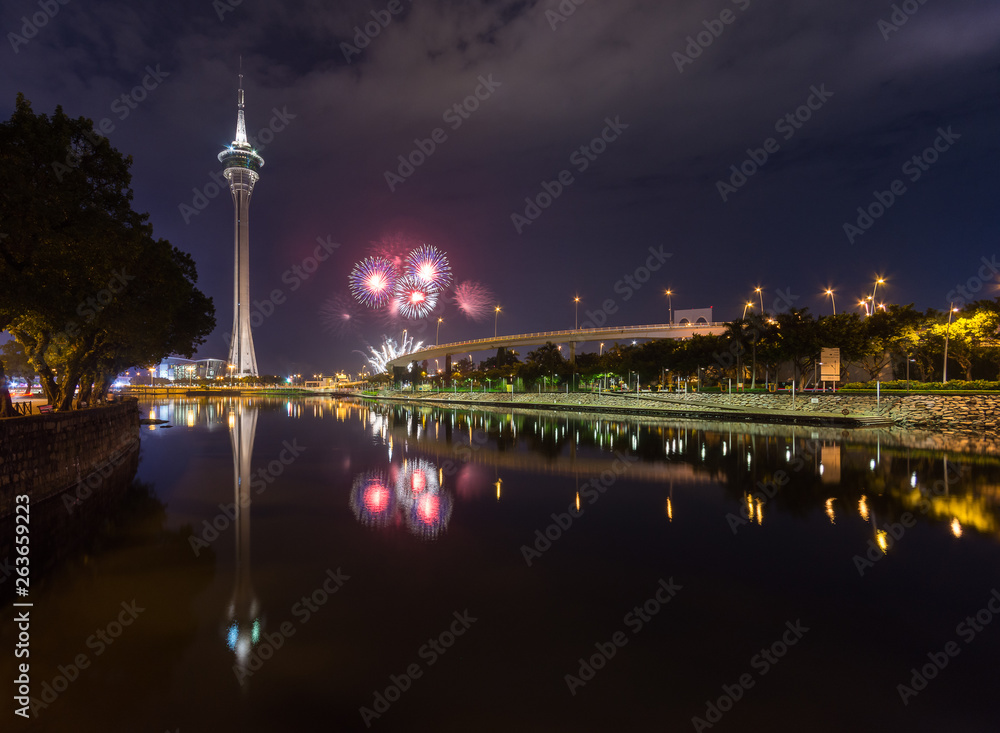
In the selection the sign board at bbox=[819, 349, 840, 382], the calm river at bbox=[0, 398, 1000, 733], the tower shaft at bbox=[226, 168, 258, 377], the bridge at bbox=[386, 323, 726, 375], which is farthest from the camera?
the tower shaft at bbox=[226, 168, 258, 377]

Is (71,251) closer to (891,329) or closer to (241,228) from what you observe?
(891,329)

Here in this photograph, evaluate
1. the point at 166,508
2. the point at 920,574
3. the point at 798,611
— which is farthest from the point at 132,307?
the point at 920,574

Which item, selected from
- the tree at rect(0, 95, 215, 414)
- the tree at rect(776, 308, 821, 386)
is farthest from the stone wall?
the tree at rect(776, 308, 821, 386)

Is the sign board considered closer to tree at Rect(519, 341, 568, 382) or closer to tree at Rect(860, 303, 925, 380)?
tree at Rect(860, 303, 925, 380)

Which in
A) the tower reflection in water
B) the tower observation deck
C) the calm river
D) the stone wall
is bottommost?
the calm river

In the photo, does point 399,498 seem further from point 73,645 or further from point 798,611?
point 798,611

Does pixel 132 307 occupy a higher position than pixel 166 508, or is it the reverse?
pixel 132 307

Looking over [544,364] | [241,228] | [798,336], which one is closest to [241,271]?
[241,228]
